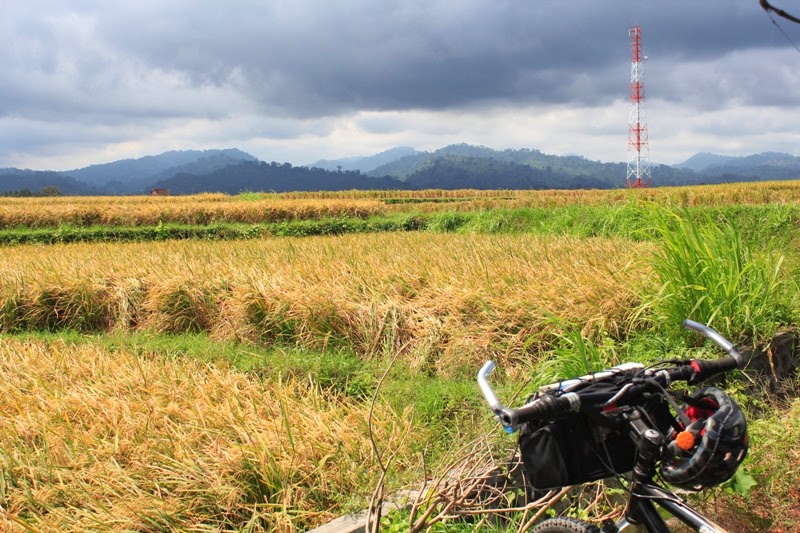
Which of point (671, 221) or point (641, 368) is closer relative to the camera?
point (641, 368)

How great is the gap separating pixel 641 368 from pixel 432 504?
4.10 feet

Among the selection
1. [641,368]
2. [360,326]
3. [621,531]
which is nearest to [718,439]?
[641,368]

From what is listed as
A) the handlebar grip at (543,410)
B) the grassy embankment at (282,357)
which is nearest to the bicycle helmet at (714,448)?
the handlebar grip at (543,410)

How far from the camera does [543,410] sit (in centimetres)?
153

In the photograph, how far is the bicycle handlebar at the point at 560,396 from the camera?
1490 mm

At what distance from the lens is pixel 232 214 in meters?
21.2

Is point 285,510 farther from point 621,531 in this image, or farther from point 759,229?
point 759,229

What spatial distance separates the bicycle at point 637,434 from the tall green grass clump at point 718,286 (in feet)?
9.86

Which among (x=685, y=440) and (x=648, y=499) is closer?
(x=685, y=440)

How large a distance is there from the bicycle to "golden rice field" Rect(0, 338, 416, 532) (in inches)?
63.8

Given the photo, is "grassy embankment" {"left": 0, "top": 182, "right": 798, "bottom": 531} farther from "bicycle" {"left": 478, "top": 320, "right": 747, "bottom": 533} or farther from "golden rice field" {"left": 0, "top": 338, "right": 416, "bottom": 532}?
"bicycle" {"left": 478, "top": 320, "right": 747, "bottom": 533}

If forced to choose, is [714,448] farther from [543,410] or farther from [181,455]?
[181,455]

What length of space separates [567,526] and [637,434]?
0.51 m

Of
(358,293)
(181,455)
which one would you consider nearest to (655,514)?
(181,455)
